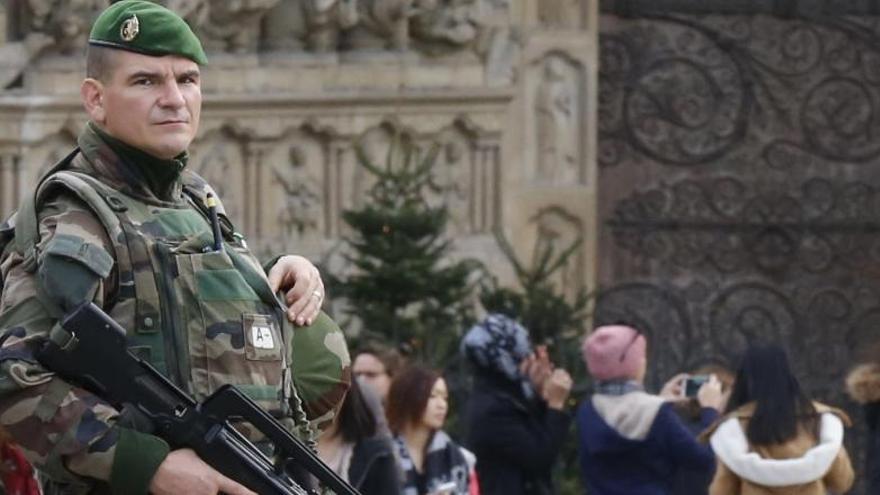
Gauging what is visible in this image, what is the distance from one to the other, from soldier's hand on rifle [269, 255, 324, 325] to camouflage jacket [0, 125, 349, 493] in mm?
34

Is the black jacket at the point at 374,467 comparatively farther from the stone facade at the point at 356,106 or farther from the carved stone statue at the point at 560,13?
the carved stone statue at the point at 560,13

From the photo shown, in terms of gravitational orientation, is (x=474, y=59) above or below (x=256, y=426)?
below

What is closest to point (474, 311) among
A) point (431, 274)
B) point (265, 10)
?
point (431, 274)

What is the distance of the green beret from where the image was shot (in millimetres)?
4641

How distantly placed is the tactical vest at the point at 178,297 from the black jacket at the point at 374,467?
363cm

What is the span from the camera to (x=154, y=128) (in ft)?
15.1

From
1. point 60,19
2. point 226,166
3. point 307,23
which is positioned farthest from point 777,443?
point 307,23

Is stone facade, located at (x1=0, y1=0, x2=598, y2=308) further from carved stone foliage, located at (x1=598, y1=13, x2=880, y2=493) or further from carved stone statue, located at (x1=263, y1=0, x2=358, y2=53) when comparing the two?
carved stone foliage, located at (x1=598, y1=13, x2=880, y2=493)

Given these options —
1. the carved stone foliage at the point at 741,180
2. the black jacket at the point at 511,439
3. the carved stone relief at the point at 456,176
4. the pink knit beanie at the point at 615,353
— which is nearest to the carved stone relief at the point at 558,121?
the carved stone foliage at the point at 741,180

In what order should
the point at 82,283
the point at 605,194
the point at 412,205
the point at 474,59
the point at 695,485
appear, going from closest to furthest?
the point at 82,283
the point at 695,485
the point at 412,205
the point at 474,59
the point at 605,194

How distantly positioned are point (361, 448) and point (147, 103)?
12.6 feet

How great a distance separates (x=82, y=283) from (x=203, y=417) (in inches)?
10.4

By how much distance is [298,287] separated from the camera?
15.8 feet

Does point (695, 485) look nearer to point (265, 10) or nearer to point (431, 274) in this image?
point (431, 274)
